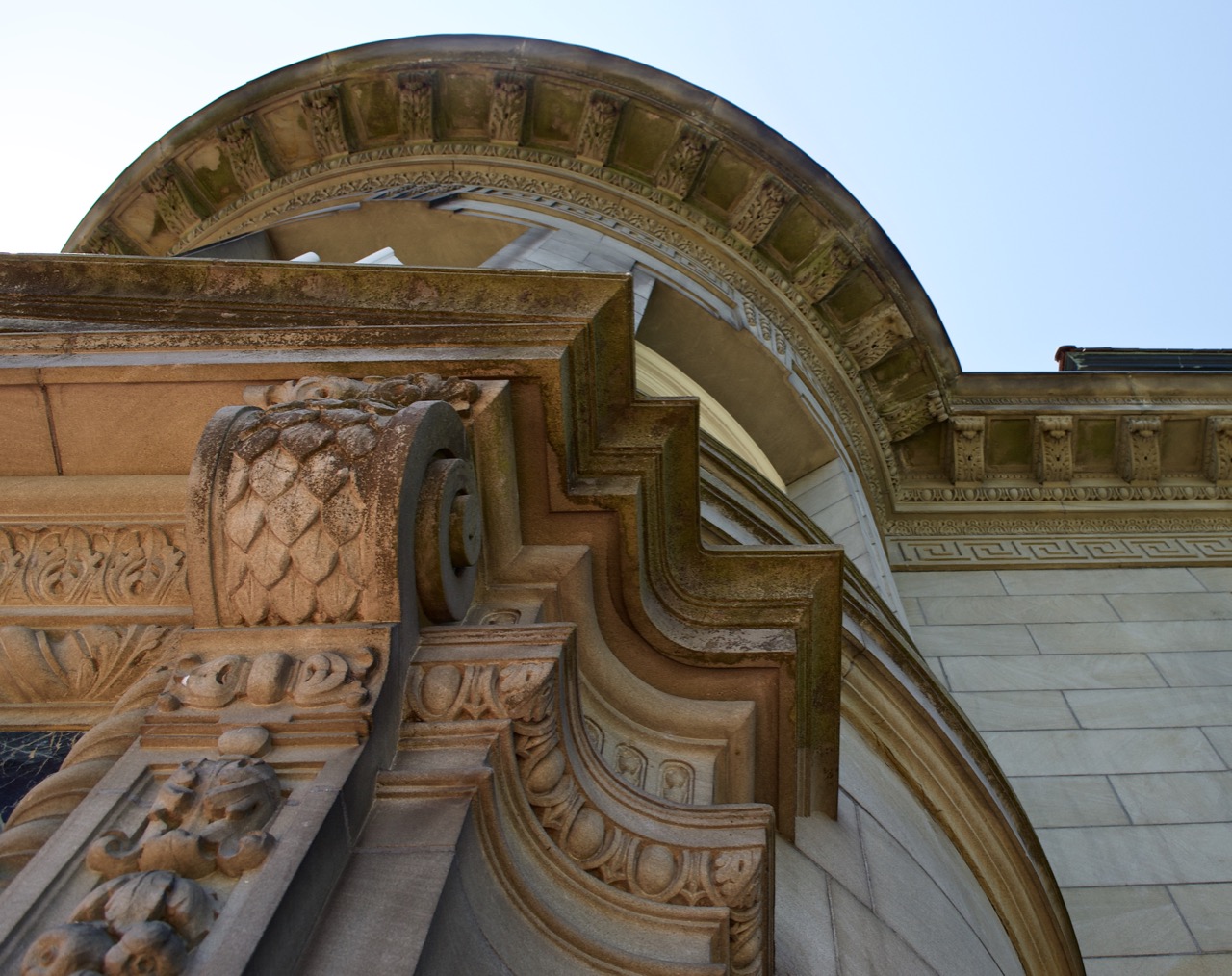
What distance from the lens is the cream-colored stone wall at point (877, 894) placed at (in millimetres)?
3229

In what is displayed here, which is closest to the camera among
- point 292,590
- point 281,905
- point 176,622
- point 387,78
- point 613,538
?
point 281,905

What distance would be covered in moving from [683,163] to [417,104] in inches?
131

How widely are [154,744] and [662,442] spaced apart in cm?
199

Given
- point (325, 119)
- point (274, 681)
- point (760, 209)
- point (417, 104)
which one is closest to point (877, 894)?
point (274, 681)

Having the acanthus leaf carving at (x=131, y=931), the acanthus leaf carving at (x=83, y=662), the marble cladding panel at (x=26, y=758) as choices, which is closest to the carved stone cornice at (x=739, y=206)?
the acanthus leaf carving at (x=83, y=662)

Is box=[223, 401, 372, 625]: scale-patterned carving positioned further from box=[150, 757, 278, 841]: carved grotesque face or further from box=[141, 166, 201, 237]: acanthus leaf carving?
box=[141, 166, 201, 237]: acanthus leaf carving

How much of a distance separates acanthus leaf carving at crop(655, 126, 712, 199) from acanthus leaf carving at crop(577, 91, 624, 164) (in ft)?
2.30

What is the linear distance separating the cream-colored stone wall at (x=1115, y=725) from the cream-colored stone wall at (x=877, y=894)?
64.8 inches

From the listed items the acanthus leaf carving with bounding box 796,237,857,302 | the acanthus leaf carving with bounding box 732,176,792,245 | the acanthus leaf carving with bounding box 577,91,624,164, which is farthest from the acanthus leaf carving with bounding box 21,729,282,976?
the acanthus leaf carving with bounding box 577,91,624,164

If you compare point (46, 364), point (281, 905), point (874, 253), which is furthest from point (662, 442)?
point (874, 253)

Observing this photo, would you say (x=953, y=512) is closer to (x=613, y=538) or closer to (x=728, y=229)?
(x=728, y=229)

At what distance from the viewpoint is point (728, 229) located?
11758mm

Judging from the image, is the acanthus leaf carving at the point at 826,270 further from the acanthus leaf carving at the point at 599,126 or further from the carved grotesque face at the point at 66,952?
the carved grotesque face at the point at 66,952

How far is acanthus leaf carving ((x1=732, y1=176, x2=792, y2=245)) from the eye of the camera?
11.5m
